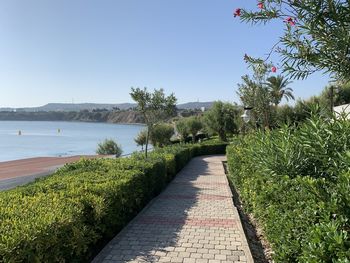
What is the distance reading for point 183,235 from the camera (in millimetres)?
6785

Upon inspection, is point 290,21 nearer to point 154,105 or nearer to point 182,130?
point 154,105

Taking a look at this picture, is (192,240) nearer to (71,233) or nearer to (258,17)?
(71,233)

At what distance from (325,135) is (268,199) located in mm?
1620

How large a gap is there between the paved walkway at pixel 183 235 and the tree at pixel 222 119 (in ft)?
101

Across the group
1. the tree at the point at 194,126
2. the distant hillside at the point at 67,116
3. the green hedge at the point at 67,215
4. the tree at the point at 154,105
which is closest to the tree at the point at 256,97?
the tree at the point at 154,105

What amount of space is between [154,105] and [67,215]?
12466 mm

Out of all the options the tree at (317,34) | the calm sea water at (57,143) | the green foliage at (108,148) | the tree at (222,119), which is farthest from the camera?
the calm sea water at (57,143)

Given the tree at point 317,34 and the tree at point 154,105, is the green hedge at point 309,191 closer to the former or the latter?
the tree at point 317,34

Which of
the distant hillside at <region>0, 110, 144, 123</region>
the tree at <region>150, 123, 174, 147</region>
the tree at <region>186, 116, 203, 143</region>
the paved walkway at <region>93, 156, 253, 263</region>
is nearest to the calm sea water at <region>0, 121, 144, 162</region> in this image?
the tree at <region>150, 123, 174, 147</region>

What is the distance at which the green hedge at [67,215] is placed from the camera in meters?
3.67

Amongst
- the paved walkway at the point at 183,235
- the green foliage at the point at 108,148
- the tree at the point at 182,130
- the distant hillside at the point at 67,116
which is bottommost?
the green foliage at the point at 108,148

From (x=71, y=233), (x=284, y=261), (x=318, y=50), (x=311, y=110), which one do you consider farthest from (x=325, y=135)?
(x=71, y=233)

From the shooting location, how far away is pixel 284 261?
3.91 meters

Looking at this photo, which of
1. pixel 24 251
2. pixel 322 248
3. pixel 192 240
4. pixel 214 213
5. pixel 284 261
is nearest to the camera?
pixel 322 248
